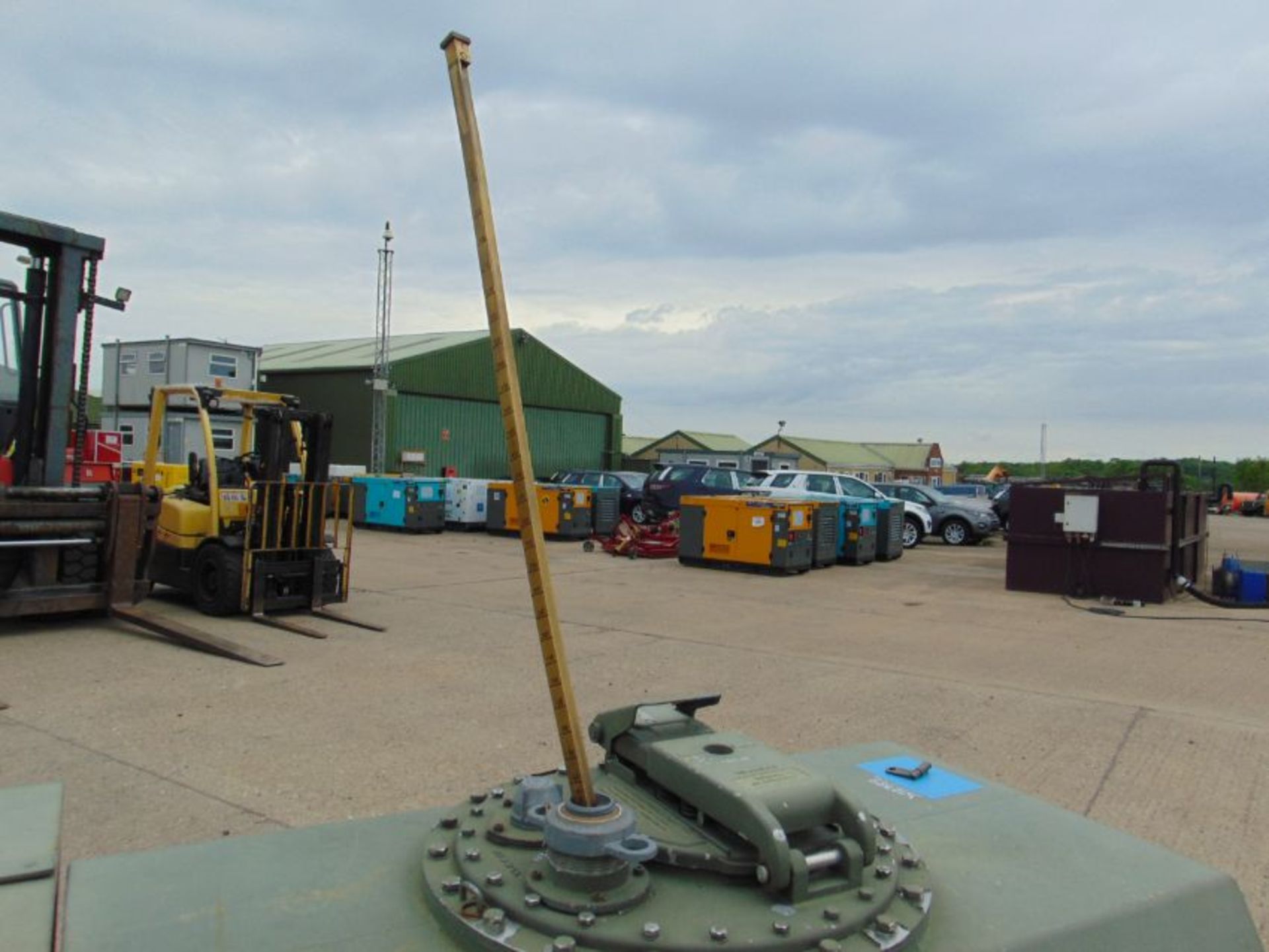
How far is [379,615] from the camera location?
9750 mm

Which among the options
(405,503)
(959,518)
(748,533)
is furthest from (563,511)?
(959,518)

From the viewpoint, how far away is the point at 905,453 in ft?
A: 296

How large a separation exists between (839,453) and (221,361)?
64.5m

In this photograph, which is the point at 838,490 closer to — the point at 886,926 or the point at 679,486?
the point at 679,486

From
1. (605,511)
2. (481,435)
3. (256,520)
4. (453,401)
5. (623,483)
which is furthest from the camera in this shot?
(481,435)

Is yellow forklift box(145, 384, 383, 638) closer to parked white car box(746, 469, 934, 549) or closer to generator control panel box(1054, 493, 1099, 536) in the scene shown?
generator control panel box(1054, 493, 1099, 536)

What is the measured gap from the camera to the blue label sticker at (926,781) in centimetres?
187

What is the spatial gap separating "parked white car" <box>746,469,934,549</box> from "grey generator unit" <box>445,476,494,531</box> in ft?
20.8

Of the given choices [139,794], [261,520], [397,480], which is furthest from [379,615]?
[397,480]

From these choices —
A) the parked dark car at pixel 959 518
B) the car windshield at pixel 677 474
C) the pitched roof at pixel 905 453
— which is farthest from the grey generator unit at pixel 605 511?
the pitched roof at pixel 905 453

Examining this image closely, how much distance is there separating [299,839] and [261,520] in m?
8.41

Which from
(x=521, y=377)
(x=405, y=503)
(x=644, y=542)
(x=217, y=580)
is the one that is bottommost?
(x=217, y=580)

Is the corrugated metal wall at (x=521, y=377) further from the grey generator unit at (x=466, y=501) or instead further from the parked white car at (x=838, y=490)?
the parked white car at (x=838, y=490)

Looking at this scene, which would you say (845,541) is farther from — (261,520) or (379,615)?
(261,520)
